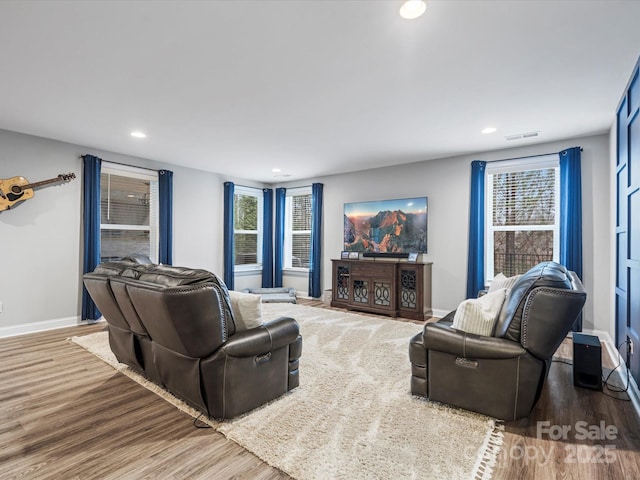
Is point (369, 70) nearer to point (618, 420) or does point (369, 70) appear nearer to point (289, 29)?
point (289, 29)

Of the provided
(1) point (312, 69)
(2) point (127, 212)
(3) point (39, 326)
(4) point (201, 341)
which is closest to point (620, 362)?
(4) point (201, 341)

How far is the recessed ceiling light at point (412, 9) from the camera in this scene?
1867 mm

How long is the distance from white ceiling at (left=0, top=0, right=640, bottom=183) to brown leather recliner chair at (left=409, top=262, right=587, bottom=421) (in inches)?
63.9

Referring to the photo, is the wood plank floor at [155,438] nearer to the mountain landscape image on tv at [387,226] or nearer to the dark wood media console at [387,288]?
the dark wood media console at [387,288]

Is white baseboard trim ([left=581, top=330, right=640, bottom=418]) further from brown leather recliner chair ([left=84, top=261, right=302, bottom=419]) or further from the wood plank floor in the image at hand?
brown leather recliner chair ([left=84, top=261, right=302, bottom=419])

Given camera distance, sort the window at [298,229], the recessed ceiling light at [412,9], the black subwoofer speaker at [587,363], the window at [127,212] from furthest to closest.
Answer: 1. the window at [298,229]
2. the window at [127,212]
3. the black subwoofer speaker at [587,363]
4. the recessed ceiling light at [412,9]

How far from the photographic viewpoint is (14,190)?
13.5 ft

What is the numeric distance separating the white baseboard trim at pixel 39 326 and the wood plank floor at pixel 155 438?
5.62 feet

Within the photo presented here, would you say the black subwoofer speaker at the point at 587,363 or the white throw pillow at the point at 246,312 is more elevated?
the white throw pillow at the point at 246,312

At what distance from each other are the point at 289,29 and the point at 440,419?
8.97ft

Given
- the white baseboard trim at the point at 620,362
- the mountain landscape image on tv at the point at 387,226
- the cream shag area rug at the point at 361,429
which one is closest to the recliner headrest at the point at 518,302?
the cream shag area rug at the point at 361,429

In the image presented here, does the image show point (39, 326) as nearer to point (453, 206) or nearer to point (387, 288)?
point (387, 288)

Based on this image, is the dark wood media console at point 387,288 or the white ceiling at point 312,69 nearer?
the white ceiling at point 312,69

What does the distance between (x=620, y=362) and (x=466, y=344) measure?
85.5 inches
